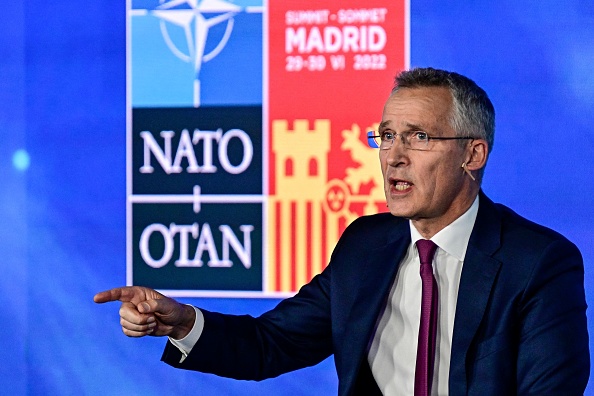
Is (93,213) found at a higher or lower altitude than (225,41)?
lower

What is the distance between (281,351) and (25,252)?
160 cm

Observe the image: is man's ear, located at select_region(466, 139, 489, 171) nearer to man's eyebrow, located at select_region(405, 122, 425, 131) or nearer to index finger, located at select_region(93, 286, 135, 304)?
man's eyebrow, located at select_region(405, 122, 425, 131)

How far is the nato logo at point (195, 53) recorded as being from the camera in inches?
130

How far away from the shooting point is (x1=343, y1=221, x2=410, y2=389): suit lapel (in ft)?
7.03

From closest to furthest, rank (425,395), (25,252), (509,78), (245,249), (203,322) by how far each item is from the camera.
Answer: (425,395), (203,322), (509,78), (245,249), (25,252)

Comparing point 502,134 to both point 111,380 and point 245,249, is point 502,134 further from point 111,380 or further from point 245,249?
point 111,380

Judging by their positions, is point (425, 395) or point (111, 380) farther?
point (111, 380)

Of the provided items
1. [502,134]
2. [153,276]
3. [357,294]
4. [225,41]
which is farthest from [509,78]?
[153,276]

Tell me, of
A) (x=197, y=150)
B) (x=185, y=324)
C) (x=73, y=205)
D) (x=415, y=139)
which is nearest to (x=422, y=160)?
(x=415, y=139)

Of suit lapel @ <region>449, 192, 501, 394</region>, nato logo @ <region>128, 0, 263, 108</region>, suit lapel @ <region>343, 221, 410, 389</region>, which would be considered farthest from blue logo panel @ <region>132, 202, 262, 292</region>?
suit lapel @ <region>449, 192, 501, 394</region>

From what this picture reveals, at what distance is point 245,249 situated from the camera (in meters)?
3.30

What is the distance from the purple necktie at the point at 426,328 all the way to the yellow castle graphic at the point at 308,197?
3.51 feet

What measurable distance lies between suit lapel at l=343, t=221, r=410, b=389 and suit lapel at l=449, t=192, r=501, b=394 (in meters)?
0.20

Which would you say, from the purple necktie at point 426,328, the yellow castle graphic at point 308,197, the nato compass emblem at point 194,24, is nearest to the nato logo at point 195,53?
the nato compass emblem at point 194,24
